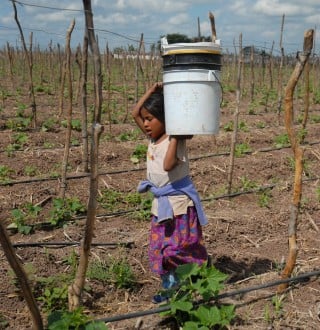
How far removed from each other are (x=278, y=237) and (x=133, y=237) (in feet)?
4.34

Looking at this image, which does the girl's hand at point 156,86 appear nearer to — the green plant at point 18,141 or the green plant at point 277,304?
the green plant at point 277,304

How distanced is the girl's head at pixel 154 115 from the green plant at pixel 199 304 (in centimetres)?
81

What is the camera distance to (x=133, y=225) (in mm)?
4512

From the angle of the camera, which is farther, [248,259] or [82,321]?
[248,259]

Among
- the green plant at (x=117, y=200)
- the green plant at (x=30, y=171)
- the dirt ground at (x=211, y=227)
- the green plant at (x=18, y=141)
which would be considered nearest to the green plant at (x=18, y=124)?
the dirt ground at (x=211, y=227)

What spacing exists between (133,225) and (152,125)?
1884 mm

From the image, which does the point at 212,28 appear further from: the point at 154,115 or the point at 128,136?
the point at 128,136

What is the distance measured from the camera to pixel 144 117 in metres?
2.82

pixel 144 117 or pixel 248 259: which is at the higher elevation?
pixel 144 117

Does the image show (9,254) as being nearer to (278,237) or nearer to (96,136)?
(96,136)

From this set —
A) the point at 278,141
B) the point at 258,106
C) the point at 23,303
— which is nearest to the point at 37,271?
the point at 23,303

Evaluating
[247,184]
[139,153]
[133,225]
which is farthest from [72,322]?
[139,153]

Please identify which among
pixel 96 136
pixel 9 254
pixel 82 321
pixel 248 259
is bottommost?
pixel 248 259

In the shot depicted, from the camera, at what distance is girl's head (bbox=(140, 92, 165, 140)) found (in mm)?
2789
